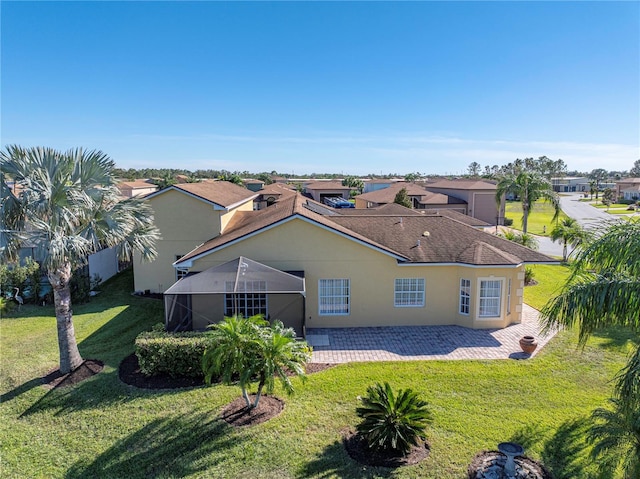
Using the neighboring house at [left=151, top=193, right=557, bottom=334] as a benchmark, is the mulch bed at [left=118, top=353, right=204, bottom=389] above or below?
below

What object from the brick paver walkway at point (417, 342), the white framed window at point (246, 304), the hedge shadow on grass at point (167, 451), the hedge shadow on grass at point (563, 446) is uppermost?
the white framed window at point (246, 304)

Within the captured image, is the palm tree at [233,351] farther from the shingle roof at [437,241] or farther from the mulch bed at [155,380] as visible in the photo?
the shingle roof at [437,241]

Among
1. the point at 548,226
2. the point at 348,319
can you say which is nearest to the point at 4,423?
the point at 348,319

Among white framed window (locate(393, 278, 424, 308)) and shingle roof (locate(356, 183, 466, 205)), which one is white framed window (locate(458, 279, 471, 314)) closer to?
white framed window (locate(393, 278, 424, 308))

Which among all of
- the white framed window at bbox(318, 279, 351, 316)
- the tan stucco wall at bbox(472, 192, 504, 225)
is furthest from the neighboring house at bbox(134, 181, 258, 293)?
the tan stucco wall at bbox(472, 192, 504, 225)

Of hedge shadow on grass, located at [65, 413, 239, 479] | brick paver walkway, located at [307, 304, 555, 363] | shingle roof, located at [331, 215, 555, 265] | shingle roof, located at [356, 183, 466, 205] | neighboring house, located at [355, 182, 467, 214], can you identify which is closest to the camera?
hedge shadow on grass, located at [65, 413, 239, 479]

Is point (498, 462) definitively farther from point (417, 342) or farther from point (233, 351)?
point (417, 342)

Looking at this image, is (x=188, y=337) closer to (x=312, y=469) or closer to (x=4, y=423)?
(x=4, y=423)

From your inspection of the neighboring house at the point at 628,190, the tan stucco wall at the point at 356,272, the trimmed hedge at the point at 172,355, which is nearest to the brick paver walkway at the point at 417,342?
the tan stucco wall at the point at 356,272
